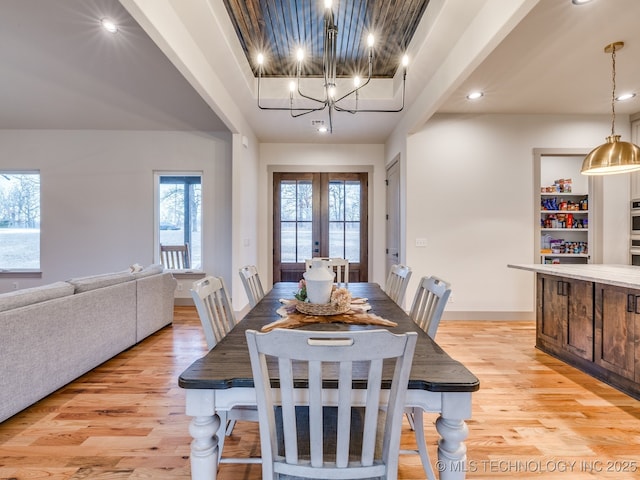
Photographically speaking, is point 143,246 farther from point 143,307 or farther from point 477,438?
point 477,438

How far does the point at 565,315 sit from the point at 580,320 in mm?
178

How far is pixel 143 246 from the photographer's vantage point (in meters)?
5.30

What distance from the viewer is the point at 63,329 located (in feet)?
7.77

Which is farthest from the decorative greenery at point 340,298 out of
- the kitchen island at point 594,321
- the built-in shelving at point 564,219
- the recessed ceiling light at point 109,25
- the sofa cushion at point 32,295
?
the built-in shelving at point 564,219

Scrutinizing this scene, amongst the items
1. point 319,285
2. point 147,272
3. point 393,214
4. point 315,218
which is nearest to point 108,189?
point 147,272

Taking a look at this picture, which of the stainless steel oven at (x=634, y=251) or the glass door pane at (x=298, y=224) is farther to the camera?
the glass door pane at (x=298, y=224)

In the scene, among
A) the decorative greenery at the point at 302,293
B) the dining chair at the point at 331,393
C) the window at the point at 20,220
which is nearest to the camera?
the dining chair at the point at 331,393

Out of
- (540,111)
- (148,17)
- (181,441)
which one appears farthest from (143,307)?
(540,111)

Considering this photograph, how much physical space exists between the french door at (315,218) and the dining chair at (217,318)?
3707 millimetres

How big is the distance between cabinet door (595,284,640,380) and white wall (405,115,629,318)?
5.59 feet

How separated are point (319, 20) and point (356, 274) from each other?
388 centimetres

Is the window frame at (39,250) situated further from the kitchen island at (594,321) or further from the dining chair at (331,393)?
the kitchen island at (594,321)

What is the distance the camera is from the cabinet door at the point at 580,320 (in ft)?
8.98

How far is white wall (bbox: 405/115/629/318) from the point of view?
435 centimetres
